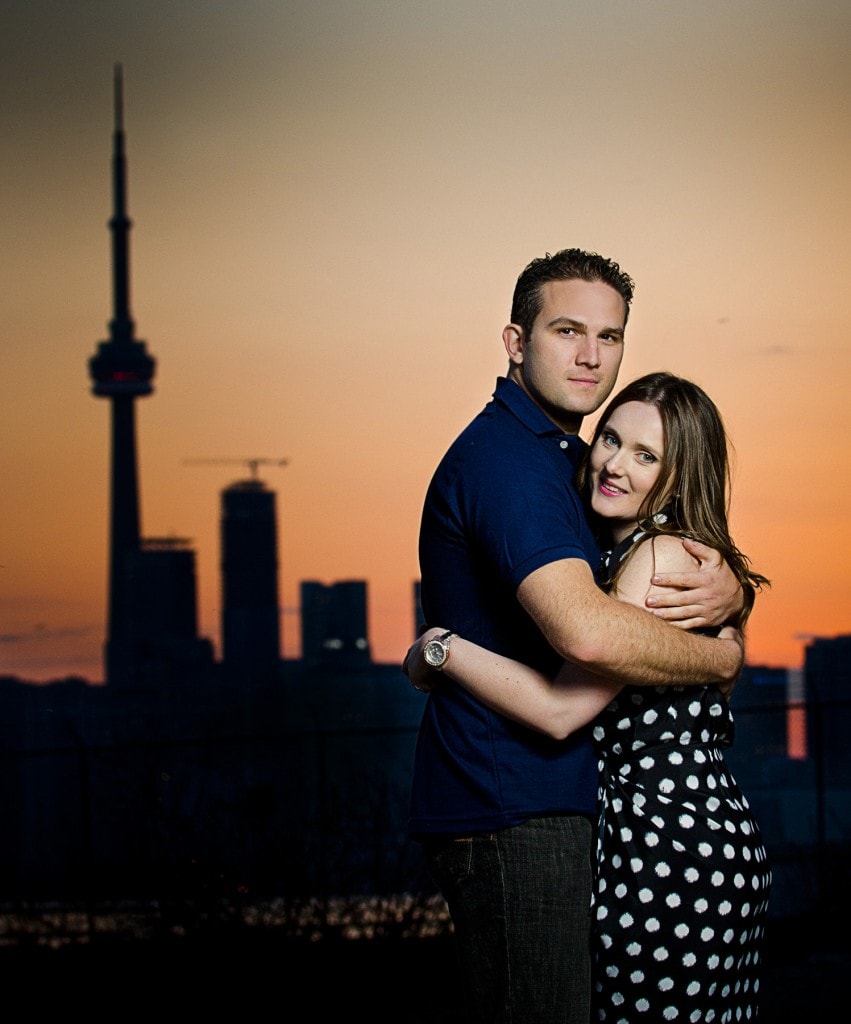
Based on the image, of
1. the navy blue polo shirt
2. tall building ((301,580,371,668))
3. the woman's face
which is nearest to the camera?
the navy blue polo shirt

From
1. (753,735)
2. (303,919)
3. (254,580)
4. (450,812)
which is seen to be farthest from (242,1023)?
(254,580)

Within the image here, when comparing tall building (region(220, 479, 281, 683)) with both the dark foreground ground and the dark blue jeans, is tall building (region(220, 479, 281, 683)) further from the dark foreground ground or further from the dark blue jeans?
the dark blue jeans

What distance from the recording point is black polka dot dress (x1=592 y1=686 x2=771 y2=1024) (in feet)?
8.96

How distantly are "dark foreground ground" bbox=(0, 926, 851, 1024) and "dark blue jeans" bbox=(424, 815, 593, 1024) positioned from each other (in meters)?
3.90

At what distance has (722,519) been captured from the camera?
294 cm

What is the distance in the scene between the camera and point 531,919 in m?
2.69

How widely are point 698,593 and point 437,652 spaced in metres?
0.54

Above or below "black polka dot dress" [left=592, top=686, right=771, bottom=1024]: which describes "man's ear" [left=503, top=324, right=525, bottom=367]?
above

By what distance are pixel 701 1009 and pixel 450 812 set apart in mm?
622

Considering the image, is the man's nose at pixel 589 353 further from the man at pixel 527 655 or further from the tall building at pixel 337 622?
the tall building at pixel 337 622

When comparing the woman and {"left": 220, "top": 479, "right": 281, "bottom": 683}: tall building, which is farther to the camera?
{"left": 220, "top": 479, "right": 281, "bottom": 683}: tall building

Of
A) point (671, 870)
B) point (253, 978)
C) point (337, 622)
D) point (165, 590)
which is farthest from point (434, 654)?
point (165, 590)

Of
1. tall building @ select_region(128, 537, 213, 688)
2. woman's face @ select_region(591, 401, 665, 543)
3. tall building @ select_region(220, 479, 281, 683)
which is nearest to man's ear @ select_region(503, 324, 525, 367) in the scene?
woman's face @ select_region(591, 401, 665, 543)

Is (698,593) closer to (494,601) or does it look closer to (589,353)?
(494,601)
